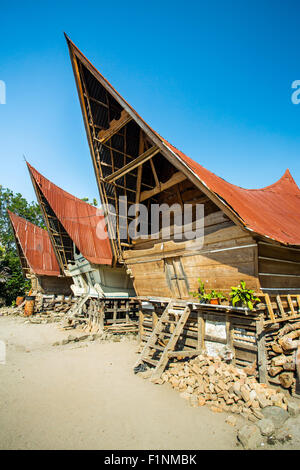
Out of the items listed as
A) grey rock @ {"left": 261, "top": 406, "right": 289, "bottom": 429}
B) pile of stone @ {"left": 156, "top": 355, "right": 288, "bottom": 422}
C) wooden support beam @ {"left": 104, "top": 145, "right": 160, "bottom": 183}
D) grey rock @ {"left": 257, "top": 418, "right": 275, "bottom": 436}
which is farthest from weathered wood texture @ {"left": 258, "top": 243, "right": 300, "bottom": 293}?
wooden support beam @ {"left": 104, "top": 145, "right": 160, "bottom": 183}

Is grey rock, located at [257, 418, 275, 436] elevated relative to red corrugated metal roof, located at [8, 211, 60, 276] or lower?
lower

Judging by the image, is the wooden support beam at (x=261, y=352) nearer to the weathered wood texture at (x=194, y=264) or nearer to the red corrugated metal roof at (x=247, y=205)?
the weathered wood texture at (x=194, y=264)

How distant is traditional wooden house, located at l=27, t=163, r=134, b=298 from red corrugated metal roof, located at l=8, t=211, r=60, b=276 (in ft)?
17.2

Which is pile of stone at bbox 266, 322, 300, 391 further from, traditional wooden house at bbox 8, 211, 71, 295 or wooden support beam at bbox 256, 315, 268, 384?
traditional wooden house at bbox 8, 211, 71, 295

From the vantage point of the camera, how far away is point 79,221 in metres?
18.3

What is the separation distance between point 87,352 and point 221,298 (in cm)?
703

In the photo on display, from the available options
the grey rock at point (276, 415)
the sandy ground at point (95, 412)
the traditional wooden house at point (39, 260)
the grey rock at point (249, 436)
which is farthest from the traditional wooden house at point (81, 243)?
the grey rock at point (249, 436)

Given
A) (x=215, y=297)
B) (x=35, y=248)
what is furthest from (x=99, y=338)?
(x=35, y=248)

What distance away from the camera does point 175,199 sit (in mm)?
9477

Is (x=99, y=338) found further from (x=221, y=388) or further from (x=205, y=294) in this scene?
(x=221, y=388)

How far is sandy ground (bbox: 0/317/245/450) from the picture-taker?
423 centimetres

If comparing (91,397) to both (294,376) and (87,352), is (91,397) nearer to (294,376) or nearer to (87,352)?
(87,352)

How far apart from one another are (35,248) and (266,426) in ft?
93.3

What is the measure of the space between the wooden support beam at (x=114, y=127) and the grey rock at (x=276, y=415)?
8.99 meters
